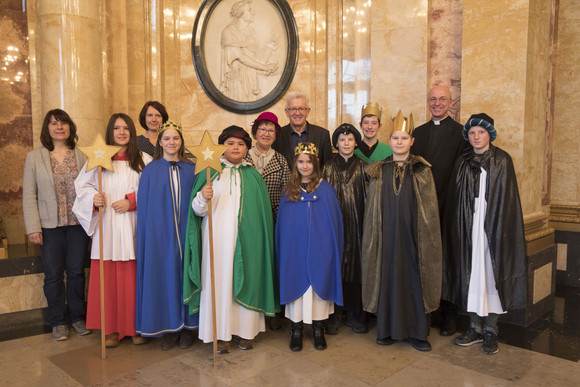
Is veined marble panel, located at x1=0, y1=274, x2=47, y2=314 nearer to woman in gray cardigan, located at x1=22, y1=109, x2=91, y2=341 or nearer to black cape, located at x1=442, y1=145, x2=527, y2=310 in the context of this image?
woman in gray cardigan, located at x1=22, y1=109, x2=91, y2=341

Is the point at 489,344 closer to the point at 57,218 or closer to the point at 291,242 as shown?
the point at 291,242

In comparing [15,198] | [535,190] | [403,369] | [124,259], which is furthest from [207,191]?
[535,190]

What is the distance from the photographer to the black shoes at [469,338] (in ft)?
13.5

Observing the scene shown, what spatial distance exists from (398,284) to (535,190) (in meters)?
2.35

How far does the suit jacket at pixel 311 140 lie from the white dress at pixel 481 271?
161 cm

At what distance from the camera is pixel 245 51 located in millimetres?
6945

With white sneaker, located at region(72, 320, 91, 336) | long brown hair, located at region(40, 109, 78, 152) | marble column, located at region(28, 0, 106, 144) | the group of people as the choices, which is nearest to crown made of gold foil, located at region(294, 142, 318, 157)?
the group of people

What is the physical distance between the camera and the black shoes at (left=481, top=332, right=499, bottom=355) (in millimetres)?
3954

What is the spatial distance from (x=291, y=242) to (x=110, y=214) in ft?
5.23

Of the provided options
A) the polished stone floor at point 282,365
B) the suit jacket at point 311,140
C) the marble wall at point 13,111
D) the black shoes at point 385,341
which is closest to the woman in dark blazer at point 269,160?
the suit jacket at point 311,140

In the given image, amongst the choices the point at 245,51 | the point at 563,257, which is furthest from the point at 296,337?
the point at 245,51

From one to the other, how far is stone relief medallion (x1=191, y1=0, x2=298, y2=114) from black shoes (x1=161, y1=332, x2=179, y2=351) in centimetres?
373

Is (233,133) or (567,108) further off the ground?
(567,108)

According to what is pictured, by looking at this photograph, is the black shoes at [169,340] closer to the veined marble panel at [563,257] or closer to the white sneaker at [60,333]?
the white sneaker at [60,333]
